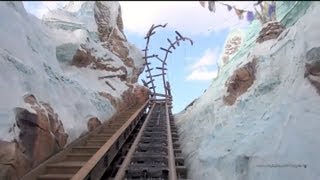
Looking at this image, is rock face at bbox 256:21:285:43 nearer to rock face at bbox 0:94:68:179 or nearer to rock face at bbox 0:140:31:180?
rock face at bbox 0:94:68:179

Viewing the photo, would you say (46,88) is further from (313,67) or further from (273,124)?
→ (313,67)

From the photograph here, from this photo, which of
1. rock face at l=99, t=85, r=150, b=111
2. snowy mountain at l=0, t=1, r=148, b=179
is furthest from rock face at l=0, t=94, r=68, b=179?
rock face at l=99, t=85, r=150, b=111

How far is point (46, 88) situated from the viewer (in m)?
8.06

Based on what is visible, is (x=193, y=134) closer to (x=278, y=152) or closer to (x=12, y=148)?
(x=278, y=152)

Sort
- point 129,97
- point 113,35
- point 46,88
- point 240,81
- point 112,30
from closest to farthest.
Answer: point 46,88, point 240,81, point 129,97, point 113,35, point 112,30

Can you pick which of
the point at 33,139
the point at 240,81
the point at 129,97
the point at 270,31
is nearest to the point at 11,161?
the point at 33,139

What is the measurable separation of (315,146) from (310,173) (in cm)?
40

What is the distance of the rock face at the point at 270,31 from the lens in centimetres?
983

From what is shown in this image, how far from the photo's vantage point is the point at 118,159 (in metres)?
8.70

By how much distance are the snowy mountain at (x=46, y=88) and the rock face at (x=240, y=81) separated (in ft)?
11.0

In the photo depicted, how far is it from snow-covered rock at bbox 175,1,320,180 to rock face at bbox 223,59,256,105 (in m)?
0.22

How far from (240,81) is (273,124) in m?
3.10

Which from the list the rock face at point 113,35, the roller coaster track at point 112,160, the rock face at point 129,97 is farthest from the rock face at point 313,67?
the rock face at point 113,35

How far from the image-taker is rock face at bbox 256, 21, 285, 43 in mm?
9827
